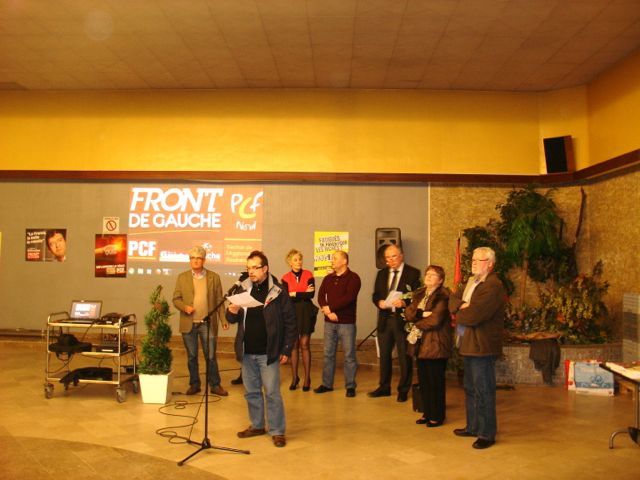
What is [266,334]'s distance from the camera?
565 cm

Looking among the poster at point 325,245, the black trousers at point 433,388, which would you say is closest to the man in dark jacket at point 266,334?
the black trousers at point 433,388

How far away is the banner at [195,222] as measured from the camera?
11.3m

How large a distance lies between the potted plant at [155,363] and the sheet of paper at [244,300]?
1.83m

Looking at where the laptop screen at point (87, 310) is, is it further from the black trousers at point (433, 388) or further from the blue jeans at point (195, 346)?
the black trousers at point (433, 388)

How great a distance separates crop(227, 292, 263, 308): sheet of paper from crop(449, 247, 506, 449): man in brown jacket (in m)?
1.73

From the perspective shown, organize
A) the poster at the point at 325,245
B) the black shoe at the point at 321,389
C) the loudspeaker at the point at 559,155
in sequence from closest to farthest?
the black shoe at the point at 321,389
the loudspeaker at the point at 559,155
the poster at the point at 325,245

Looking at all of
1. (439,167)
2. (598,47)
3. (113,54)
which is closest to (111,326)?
(113,54)

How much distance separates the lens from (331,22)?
8.41m

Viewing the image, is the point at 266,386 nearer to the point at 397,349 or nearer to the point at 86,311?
the point at 397,349

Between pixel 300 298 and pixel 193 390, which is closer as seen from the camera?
pixel 193 390

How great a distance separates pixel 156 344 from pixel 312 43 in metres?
4.65

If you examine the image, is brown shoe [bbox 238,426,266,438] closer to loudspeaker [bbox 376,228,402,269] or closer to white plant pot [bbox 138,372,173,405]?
white plant pot [bbox 138,372,173,405]

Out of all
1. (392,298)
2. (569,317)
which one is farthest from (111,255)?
(569,317)

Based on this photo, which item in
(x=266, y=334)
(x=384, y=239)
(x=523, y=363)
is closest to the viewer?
(x=266, y=334)
